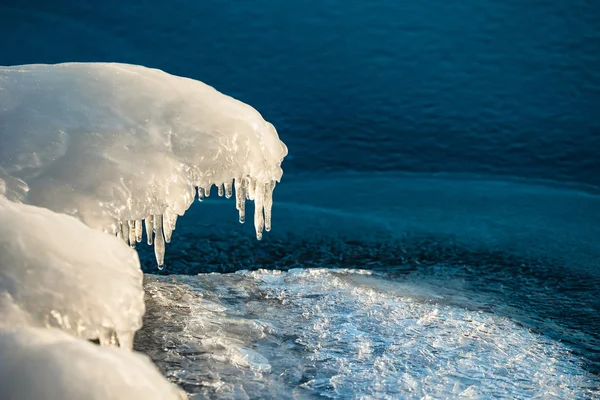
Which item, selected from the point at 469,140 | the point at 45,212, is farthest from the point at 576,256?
the point at 45,212

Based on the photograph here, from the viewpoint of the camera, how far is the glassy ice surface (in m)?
2.41

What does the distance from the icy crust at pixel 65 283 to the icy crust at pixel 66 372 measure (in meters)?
0.13

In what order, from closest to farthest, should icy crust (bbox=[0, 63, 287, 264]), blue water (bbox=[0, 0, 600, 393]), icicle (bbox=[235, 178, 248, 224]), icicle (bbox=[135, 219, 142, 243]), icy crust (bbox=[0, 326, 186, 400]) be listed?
1. icy crust (bbox=[0, 326, 186, 400])
2. icy crust (bbox=[0, 63, 287, 264])
3. icicle (bbox=[135, 219, 142, 243])
4. icicle (bbox=[235, 178, 248, 224])
5. blue water (bbox=[0, 0, 600, 393])

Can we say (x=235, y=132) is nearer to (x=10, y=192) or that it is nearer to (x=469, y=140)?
(x=10, y=192)

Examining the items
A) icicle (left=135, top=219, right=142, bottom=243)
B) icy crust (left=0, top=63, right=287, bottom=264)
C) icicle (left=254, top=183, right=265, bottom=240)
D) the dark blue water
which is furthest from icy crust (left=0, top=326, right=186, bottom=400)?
the dark blue water

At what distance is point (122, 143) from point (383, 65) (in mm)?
3840

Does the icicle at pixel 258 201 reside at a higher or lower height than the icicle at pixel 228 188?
lower

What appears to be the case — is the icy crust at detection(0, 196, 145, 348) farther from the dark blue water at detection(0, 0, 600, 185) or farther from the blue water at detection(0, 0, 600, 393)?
the dark blue water at detection(0, 0, 600, 185)

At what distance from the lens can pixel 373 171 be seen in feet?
17.9

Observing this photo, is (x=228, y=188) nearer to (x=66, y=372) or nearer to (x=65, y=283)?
(x=65, y=283)

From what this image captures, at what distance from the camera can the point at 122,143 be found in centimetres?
227

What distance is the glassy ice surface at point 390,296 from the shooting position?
2408mm

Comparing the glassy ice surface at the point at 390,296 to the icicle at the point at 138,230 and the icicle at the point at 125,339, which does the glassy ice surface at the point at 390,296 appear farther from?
the icicle at the point at 125,339

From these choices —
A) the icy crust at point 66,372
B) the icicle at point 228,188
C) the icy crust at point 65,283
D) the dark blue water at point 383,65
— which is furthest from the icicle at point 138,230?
the dark blue water at point 383,65
